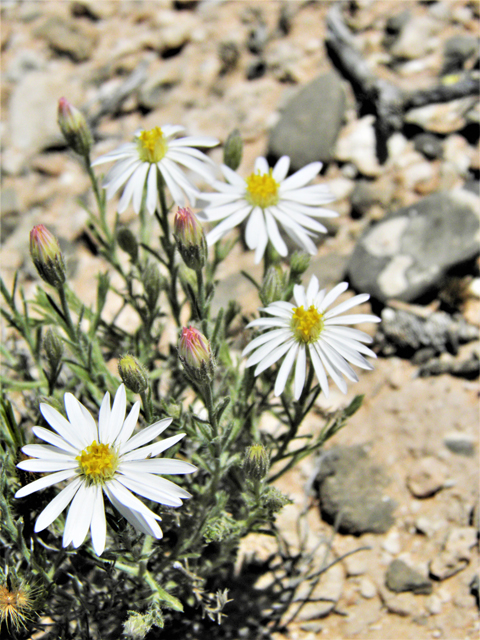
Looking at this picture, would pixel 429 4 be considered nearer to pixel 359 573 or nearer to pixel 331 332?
pixel 331 332

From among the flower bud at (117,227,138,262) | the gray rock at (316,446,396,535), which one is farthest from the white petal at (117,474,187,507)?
the gray rock at (316,446,396,535)

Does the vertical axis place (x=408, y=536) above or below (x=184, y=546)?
above

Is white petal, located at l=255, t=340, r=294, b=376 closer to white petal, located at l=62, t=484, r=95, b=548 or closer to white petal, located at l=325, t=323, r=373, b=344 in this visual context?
white petal, located at l=325, t=323, r=373, b=344

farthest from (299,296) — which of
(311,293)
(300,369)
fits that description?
(300,369)

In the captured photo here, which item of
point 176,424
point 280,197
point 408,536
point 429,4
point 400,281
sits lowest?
point 176,424

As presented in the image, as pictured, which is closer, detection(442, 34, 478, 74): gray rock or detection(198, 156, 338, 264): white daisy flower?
detection(198, 156, 338, 264): white daisy flower

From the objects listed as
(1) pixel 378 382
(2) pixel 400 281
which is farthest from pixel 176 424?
(2) pixel 400 281
